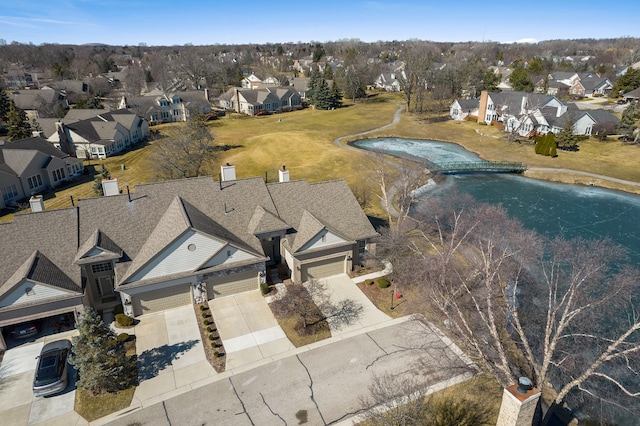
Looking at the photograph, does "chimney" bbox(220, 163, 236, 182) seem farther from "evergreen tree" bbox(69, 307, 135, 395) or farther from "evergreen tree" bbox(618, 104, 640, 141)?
"evergreen tree" bbox(618, 104, 640, 141)

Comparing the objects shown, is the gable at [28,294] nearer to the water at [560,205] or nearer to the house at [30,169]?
the house at [30,169]

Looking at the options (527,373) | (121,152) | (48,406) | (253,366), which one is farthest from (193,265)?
(121,152)

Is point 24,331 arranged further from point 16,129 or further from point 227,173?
point 16,129

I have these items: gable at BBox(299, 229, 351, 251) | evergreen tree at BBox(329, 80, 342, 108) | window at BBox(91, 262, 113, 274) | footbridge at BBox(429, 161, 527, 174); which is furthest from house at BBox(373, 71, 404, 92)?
window at BBox(91, 262, 113, 274)

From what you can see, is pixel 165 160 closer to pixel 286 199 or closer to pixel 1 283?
pixel 286 199

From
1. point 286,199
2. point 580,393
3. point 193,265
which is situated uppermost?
point 286,199

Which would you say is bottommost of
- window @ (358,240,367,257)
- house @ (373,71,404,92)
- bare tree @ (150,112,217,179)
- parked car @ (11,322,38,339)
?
parked car @ (11,322,38,339)

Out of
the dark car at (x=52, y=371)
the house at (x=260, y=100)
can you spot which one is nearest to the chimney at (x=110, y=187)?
the dark car at (x=52, y=371)
